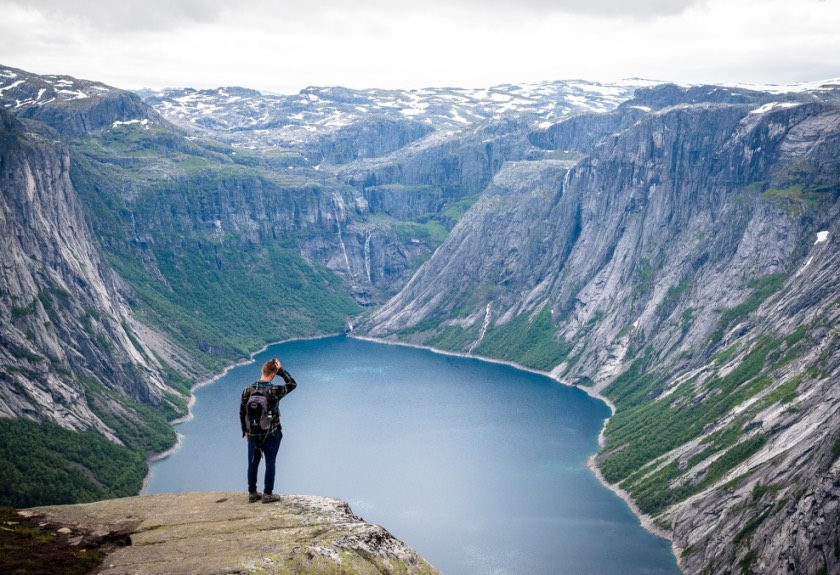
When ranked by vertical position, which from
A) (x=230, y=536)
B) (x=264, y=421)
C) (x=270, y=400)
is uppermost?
(x=270, y=400)

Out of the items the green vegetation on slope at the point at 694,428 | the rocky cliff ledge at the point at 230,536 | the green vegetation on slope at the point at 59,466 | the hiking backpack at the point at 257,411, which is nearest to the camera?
the rocky cliff ledge at the point at 230,536

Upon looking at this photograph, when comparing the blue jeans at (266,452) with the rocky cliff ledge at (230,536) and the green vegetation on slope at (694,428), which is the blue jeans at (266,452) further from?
the green vegetation on slope at (694,428)

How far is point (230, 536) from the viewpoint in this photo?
28.6 m

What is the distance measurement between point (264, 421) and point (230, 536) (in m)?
4.84


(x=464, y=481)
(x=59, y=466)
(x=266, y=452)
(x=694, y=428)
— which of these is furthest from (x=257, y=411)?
(x=694, y=428)

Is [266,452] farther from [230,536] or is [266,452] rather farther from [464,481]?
[464,481]

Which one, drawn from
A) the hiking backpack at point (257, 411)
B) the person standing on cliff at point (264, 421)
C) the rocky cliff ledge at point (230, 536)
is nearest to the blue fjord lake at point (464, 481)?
the person standing on cliff at point (264, 421)

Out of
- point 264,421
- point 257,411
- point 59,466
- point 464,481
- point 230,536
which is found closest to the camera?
point 230,536

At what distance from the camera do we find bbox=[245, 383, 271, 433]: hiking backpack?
31.9 m

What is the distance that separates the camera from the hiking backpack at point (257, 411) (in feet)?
105

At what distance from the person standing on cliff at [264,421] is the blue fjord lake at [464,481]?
84.1m

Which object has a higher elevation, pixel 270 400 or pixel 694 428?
pixel 270 400

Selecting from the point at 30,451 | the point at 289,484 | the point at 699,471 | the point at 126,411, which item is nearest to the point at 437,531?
the point at 289,484

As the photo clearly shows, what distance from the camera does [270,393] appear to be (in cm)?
3206
